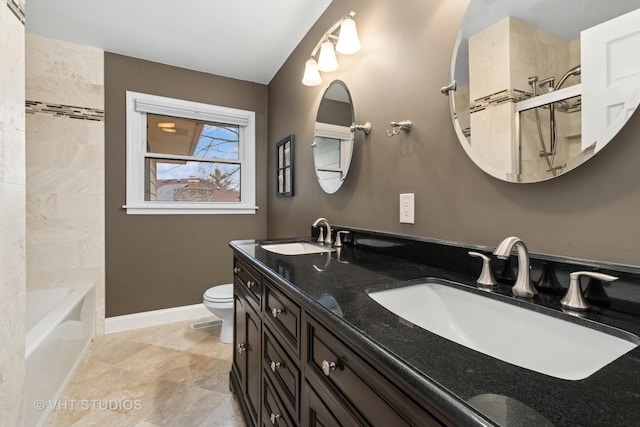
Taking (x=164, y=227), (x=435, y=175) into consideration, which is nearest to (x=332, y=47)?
(x=435, y=175)

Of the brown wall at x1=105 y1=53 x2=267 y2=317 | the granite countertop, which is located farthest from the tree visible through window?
the granite countertop

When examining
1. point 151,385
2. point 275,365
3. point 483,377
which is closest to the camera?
point 483,377

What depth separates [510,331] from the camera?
0.69m

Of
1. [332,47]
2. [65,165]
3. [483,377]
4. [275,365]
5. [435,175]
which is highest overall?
[332,47]

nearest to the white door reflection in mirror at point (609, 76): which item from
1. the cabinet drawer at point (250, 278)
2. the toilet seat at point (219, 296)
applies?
the cabinet drawer at point (250, 278)

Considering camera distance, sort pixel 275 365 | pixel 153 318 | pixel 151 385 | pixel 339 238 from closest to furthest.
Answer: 1. pixel 275 365
2. pixel 339 238
3. pixel 151 385
4. pixel 153 318

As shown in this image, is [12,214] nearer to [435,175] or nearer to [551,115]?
[435,175]

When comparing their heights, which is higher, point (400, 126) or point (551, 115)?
point (400, 126)

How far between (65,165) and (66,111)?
0.43 meters

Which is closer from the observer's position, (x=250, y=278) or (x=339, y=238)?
(x=250, y=278)

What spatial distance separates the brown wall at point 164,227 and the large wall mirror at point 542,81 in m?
2.39

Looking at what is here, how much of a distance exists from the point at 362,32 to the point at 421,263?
4.17 ft

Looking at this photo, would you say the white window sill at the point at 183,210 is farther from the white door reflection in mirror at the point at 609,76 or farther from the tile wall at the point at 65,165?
the white door reflection in mirror at the point at 609,76

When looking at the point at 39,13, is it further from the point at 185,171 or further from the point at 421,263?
the point at 421,263
